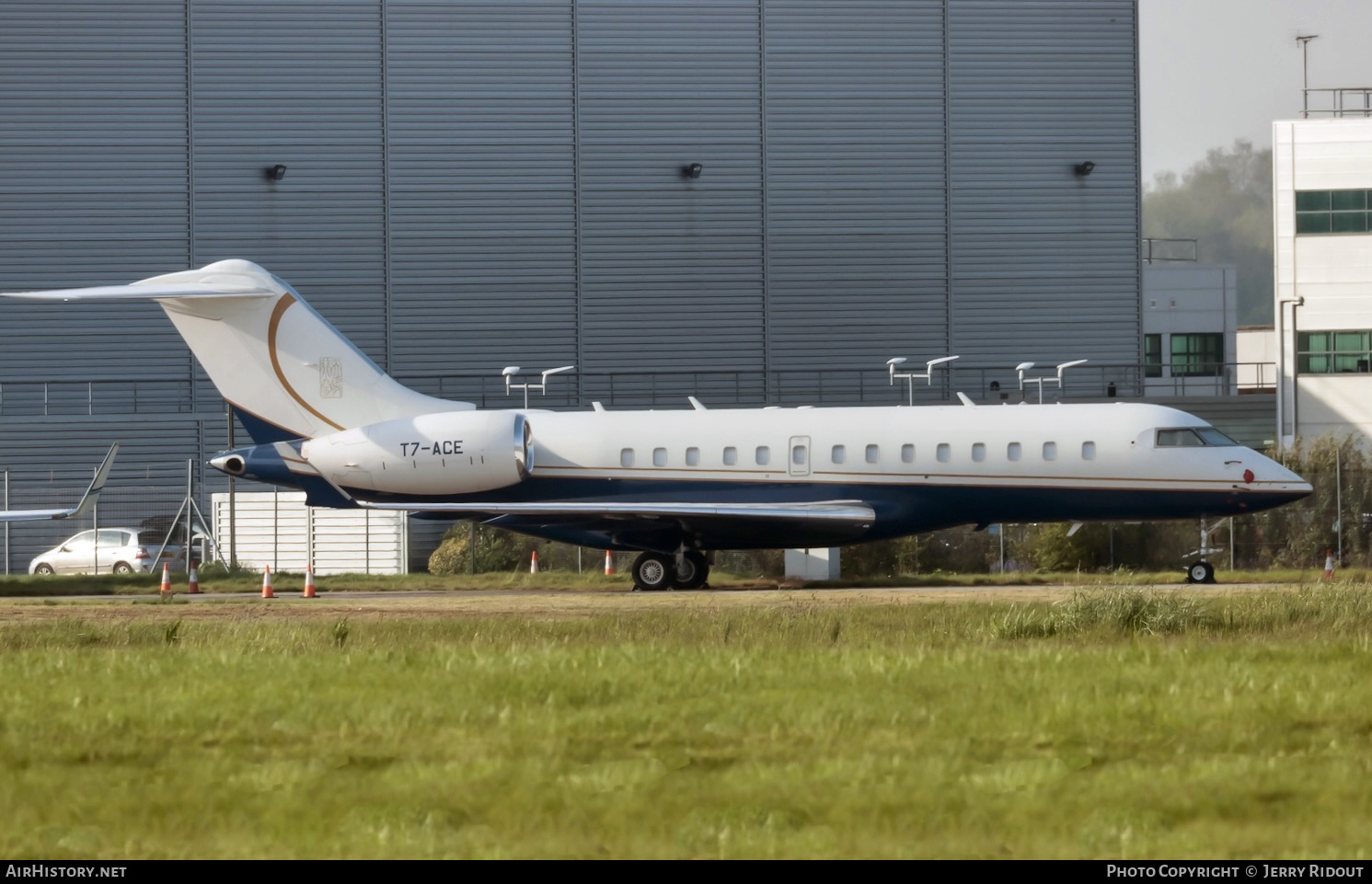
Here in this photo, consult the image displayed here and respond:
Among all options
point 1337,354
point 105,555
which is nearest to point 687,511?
point 105,555

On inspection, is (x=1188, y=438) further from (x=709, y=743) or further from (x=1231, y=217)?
(x=1231, y=217)

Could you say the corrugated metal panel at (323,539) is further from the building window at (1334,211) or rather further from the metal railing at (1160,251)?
the building window at (1334,211)

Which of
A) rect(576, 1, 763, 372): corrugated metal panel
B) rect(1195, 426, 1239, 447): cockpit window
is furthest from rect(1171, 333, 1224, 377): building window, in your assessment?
rect(1195, 426, 1239, 447): cockpit window

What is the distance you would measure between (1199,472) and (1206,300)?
39.4m

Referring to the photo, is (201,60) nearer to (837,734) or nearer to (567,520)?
(567,520)

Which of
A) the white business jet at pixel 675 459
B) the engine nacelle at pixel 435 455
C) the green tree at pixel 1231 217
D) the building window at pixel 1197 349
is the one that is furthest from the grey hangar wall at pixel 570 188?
the green tree at pixel 1231 217

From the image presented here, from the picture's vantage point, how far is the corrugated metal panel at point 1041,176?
4369 centimetres

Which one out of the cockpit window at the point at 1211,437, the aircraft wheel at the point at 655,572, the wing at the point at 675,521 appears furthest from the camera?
the aircraft wheel at the point at 655,572

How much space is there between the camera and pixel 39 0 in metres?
41.5

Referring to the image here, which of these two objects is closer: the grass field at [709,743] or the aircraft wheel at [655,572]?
the grass field at [709,743]

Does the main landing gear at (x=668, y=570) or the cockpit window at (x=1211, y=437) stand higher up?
the cockpit window at (x=1211, y=437)

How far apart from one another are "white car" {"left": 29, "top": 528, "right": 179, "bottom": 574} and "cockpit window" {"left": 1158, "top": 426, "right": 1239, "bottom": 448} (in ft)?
69.9

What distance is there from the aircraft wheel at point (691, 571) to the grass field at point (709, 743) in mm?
12287

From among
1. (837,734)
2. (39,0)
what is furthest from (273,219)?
(837,734)
